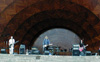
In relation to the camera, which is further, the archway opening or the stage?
the archway opening

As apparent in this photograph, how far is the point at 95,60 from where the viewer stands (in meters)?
Answer: 11.0

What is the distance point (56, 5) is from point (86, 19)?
4706 mm

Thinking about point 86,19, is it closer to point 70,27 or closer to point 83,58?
point 70,27

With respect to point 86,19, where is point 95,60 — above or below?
below

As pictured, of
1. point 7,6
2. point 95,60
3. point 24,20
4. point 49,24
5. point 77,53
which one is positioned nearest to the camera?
point 95,60

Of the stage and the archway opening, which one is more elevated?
the archway opening

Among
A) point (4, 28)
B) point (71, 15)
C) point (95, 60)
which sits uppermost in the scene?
point (71, 15)

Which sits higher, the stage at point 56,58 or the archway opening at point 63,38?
the archway opening at point 63,38

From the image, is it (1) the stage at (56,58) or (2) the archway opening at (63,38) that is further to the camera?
(2) the archway opening at (63,38)

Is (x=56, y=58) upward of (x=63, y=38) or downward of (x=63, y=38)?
downward

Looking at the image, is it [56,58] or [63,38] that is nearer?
[56,58]

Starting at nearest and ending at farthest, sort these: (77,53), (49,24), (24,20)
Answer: (77,53), (24,20), (49,24)

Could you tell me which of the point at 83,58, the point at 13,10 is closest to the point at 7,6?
the point at 13,10

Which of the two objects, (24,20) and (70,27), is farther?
(70,27)
